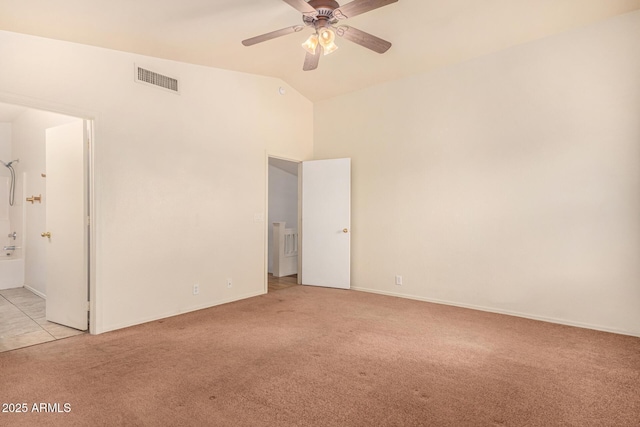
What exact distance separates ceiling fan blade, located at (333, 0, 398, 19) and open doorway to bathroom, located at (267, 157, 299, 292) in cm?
283

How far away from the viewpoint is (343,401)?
2031 mm

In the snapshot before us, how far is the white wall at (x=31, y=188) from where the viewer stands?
4707 mm

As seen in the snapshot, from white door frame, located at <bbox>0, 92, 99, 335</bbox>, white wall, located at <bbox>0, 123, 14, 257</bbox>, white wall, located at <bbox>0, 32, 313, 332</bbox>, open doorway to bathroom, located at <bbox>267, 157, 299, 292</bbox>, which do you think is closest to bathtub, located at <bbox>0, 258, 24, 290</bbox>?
white wall, located at <bbox>0, 123, 14, 257</bbox>

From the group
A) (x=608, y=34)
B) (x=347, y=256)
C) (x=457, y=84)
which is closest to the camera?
(x=608, y=34)

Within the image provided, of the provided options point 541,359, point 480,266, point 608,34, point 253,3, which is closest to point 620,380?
point 541,359

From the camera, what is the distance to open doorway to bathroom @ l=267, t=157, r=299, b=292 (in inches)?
240

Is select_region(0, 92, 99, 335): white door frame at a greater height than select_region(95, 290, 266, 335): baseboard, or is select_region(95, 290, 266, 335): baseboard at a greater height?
select_region(0, 92, 99, 335): white door frame

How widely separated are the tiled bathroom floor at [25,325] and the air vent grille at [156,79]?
2.56 metres

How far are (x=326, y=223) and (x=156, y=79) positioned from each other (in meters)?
2.90

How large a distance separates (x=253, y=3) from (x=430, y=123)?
2603 millimetres

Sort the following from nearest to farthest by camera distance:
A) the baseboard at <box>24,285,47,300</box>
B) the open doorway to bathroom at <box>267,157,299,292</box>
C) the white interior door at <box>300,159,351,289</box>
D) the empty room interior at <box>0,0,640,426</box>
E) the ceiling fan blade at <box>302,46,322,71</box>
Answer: the empty room interior at <box>0,0,640,426</box>
the ceiling fan blade at <box>302,46,322,71</box>
the baseboard at <box>24,285,47,300</box>
the white interior door at <box>300,159,351,289</box>
the open doorway to bathroom at <box>267,157,299,292</box>

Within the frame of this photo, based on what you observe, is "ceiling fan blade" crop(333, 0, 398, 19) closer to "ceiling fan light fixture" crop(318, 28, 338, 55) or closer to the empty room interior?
the empty room interior

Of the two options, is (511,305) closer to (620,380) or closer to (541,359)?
(541,359)

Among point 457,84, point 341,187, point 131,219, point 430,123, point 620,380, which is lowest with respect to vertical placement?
point 620,380
